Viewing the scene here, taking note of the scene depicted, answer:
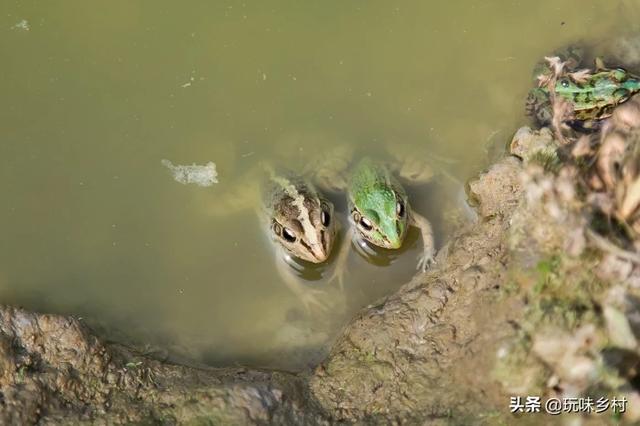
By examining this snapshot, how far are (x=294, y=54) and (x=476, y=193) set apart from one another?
2027 millimetres

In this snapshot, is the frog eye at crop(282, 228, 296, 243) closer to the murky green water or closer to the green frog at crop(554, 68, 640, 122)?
the murky green water

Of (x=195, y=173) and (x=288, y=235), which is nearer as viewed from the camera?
(x=288, y=235)

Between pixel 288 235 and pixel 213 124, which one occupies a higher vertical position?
pixel 213 124

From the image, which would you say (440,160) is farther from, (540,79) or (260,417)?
(260,417)

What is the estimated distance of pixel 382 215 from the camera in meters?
4.50

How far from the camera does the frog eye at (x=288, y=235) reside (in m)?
4.51

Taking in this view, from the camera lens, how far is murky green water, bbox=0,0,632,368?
462cm

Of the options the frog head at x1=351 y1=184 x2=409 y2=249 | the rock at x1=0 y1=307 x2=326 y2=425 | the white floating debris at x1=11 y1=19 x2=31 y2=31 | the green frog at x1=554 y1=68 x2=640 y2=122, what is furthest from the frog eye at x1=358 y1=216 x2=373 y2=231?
the white floating debris at x1=11 y1=19 x2=31 y2=31

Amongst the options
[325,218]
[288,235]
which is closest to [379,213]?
[325,218]

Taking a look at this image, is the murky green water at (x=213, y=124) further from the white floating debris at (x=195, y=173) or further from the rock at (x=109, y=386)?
the rock at (x=109, y=386)

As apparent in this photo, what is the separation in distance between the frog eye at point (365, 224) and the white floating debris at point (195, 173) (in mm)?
1260

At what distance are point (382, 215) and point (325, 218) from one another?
41 centimetres

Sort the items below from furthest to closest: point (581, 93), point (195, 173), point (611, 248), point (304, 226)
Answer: point (195, 173)
point (581, 93)
point (304, 226)
point (611, 248)

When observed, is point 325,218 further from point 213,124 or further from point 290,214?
point 213,124
